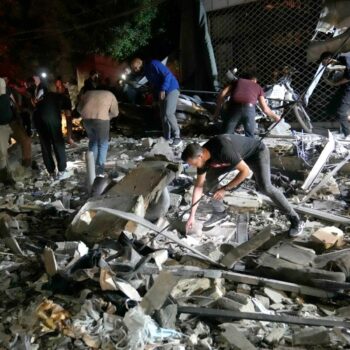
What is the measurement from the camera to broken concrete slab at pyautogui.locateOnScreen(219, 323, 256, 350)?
3119 mm

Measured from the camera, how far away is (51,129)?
714cm

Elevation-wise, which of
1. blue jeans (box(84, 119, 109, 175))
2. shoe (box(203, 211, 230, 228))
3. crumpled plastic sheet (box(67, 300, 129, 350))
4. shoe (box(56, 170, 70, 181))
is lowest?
shoe (box(56, 170, 70, 181))

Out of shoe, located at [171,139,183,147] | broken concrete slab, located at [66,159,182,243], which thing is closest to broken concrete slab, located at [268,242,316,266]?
broken concrete slab, located at [66,159,182,243]

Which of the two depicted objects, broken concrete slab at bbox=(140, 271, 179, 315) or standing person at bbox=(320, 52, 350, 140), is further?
standing person at bbox=(320, 52, 350, 140)

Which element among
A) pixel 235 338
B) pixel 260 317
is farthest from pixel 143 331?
pixel 260 317

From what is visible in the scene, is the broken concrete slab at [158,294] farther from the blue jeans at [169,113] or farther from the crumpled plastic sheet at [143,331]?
the blue jeans at [169,113]

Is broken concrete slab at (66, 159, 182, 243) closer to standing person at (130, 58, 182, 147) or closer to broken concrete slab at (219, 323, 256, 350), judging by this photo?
broken concrete slab at (219, 323, 256, 350)

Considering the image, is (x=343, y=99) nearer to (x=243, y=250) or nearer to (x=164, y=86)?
(x=164, y=86)

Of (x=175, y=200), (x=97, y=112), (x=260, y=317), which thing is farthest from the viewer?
(x=97, y=112)

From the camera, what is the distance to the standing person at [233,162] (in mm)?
4352

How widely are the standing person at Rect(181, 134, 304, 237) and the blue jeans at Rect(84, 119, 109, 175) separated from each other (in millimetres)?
2291

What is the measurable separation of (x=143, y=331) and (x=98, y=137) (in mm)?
4189

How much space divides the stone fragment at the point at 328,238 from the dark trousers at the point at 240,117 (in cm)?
287

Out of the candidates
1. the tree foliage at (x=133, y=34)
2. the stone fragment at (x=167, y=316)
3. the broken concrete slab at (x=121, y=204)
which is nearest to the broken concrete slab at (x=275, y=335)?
the stone fragment at (x=167, y=316)
